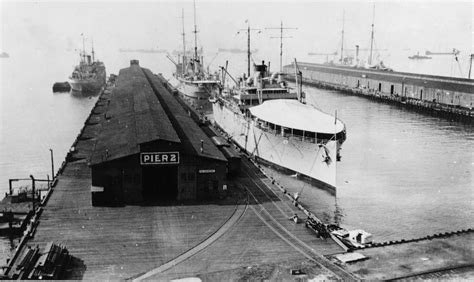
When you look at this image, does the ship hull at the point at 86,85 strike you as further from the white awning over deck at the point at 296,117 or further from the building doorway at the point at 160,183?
the building doorway at the point at 160,183

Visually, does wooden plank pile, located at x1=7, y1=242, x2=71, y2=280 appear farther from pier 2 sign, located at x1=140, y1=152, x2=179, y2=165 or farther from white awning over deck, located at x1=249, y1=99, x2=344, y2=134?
white awning over deck, located at x1=249, y1=99, x2=344, y2=134

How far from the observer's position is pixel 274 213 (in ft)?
99.6

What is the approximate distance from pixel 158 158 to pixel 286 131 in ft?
66.1

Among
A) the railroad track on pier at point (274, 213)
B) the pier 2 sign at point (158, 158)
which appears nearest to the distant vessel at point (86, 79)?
the railroad track on pier at point (274, 213)

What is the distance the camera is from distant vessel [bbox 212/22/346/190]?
43031 mm

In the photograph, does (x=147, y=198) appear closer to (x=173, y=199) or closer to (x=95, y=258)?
(x=173, y=199)

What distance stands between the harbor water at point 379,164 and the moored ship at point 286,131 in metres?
2.21

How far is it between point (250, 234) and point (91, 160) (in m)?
12.8

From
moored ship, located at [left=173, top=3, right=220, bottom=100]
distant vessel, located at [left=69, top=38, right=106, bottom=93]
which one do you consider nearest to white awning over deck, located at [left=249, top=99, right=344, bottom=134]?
moored ship, located at [left=173, top=3, right=220, bottom=100]

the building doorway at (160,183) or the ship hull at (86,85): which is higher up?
the ship hull at (86,85)

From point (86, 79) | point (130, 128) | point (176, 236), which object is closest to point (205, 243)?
point (176, 236)

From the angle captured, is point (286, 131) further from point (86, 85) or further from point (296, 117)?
point (86, 85)

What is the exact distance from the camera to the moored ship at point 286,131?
43.0m

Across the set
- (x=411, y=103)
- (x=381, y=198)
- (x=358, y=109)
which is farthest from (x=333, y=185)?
→ (x=411, y=103)
